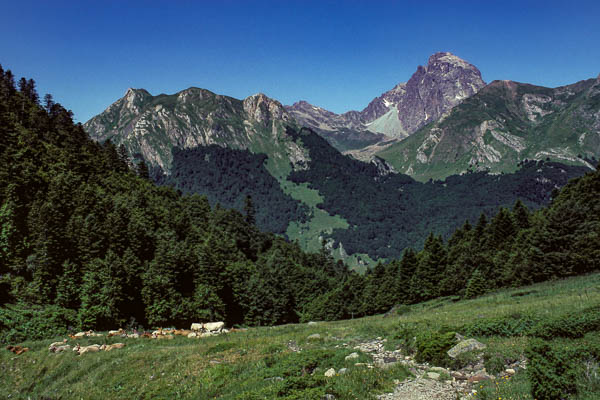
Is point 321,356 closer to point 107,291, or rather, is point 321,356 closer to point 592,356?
point 592,356

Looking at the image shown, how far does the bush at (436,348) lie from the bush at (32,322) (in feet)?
118

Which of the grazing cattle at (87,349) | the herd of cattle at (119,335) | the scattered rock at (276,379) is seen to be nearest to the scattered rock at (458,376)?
the scattered rock at (276,379)

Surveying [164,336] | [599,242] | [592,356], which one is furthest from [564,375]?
[599,242]

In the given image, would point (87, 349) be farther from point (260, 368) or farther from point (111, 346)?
point (260, 368)

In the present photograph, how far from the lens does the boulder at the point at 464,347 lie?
16.9 m

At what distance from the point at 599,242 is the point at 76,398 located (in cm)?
6577

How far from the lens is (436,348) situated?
17312mm

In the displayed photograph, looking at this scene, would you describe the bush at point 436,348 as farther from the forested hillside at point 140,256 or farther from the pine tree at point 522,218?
the pine tree at point 522,218

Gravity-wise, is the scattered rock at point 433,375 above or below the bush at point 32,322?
above

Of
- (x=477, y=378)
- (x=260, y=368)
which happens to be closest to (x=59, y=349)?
(x=260, y=368)

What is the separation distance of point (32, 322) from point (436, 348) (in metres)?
42.6

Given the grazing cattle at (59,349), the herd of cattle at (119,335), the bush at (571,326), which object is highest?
the bush at (571,326)

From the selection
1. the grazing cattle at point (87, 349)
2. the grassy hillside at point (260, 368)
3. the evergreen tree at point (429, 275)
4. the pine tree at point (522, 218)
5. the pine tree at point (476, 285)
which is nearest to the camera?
the grassy hillside at point (260, 368)

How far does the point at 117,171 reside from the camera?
10969cm
